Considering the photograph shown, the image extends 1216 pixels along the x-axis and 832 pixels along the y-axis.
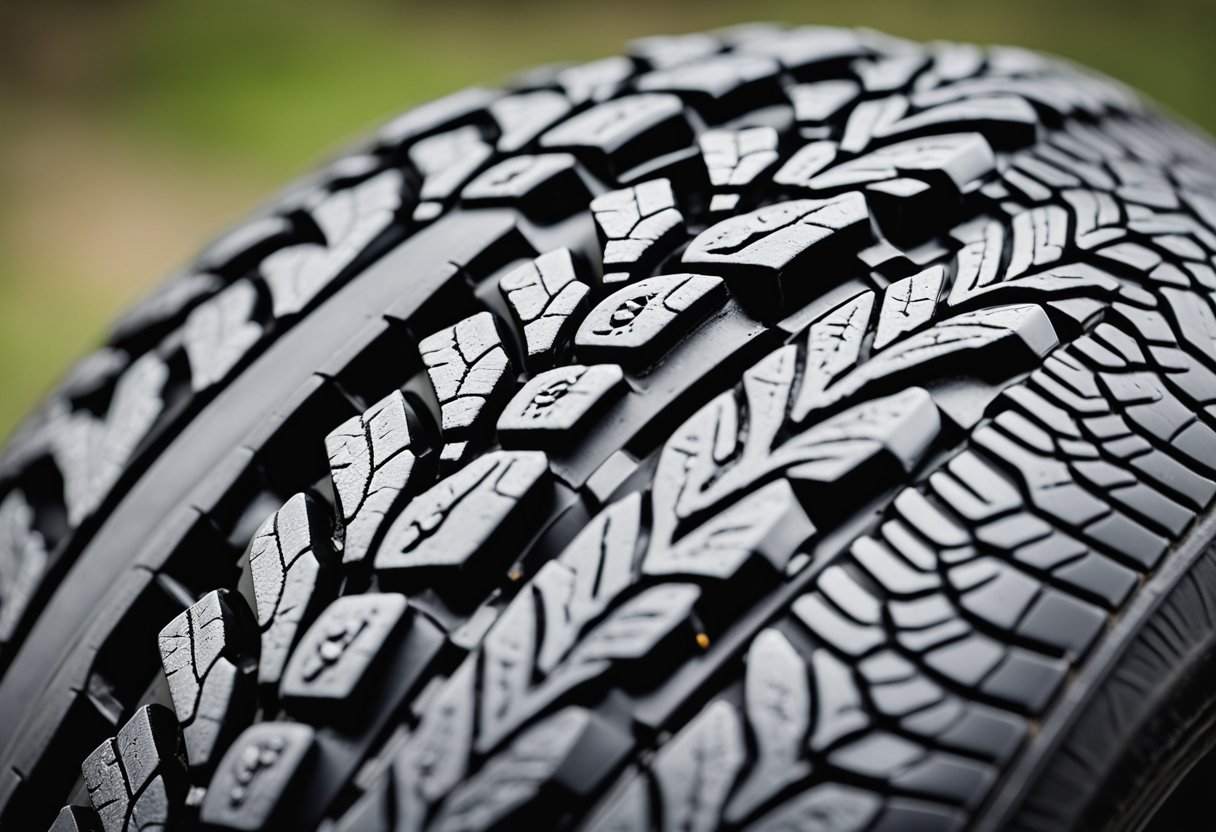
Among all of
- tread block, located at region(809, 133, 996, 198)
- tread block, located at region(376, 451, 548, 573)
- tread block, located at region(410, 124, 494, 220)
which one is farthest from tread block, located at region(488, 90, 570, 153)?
tread block, located at region(376, 451, 548, 573)

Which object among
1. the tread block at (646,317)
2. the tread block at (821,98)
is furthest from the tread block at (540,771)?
the tread block at (821,98)

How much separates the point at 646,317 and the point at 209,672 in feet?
1.03

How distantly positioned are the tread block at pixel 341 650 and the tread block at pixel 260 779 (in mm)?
17

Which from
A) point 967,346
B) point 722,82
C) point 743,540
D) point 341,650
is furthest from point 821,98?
point 341,650

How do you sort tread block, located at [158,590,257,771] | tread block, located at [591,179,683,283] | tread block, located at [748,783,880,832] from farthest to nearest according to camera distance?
1. tread block, located at [591,179,683,283]
2. tread block, located at [158,590,257,771]
3. tread block, located at [748,783,880,832]

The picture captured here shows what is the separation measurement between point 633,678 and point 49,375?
2245 millimetres

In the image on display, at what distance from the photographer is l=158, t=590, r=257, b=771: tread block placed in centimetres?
64

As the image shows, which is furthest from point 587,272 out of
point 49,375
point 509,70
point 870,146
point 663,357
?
point 509,70

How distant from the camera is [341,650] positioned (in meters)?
0.61

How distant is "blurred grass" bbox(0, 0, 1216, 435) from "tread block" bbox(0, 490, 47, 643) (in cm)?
171

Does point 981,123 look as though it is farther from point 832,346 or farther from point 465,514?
point 465,514

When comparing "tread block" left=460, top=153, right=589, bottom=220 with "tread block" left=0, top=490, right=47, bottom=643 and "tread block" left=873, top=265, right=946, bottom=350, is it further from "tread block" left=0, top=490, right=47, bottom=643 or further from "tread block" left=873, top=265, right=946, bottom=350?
"tread block" left=0, top=490, right=47, bottom=643

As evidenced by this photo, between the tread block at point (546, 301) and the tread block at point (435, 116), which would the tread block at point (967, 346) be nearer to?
the tread block at point (546, 301)

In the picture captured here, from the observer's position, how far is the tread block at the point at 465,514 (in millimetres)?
626
